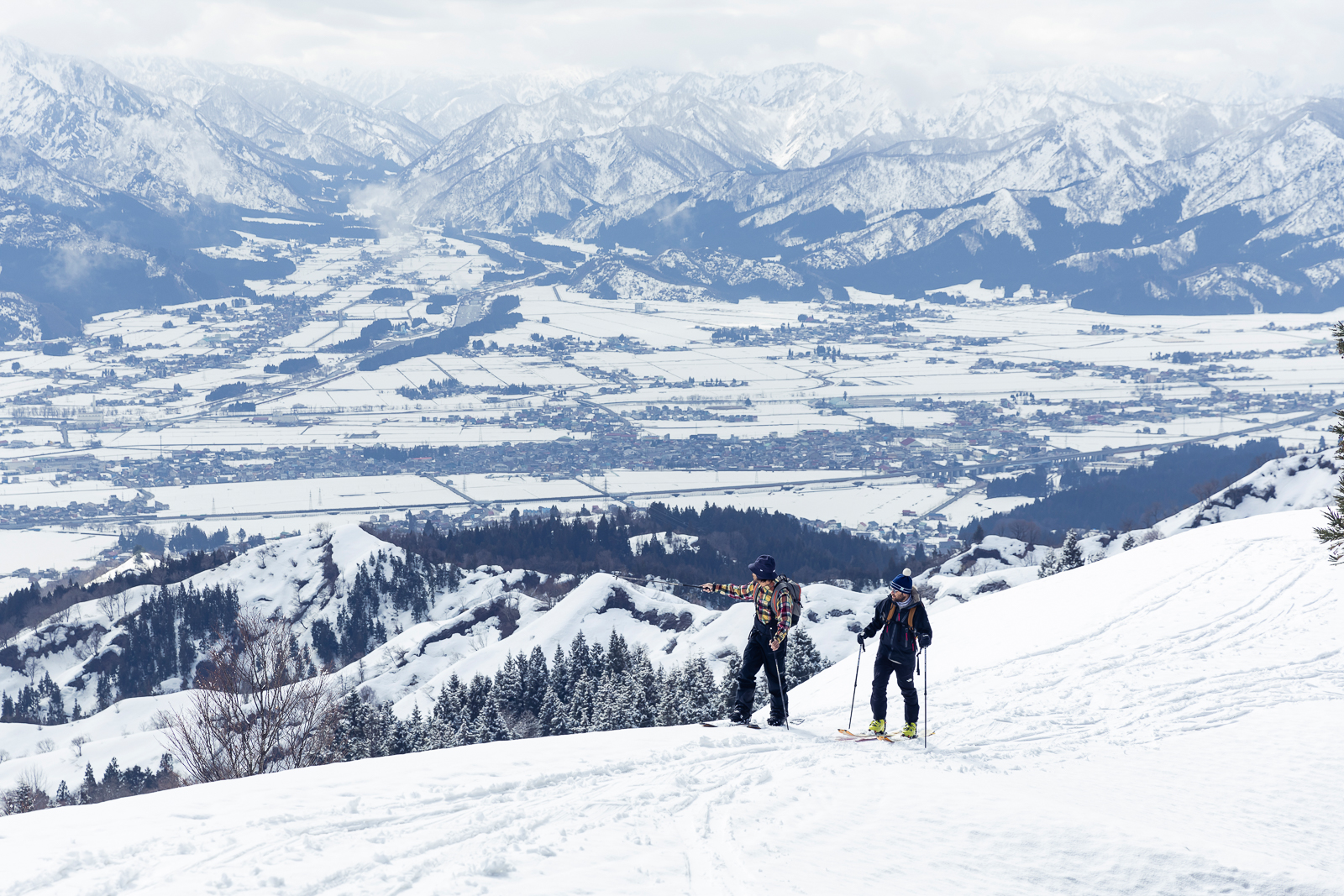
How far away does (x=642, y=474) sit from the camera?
18588 cm

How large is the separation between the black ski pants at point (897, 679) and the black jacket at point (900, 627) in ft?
0.34

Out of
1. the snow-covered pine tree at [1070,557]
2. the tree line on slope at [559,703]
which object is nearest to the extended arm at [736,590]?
the tree line on slope at [559,703]

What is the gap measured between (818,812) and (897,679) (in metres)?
4.32

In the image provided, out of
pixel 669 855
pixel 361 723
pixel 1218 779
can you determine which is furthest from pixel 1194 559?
pixel 361 723

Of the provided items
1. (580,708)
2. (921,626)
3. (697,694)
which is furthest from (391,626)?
(921,626)

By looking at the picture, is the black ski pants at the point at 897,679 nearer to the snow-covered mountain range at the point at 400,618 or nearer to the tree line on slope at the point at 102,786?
the snow-covered mountain range at the point at 400,618

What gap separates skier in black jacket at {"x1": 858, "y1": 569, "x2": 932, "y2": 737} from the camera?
17203mm

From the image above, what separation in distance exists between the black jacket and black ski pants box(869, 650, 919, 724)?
0.34 ft

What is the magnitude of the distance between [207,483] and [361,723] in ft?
480

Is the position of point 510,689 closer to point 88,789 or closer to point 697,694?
point 697,694

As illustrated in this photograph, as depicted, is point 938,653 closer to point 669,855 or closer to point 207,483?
point 669,855

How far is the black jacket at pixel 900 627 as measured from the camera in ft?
56.5

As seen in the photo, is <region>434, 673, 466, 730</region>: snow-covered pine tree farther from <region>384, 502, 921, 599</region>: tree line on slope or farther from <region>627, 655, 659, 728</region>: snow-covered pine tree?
<region>384, 502, 921, 599</region>: tree line on slope

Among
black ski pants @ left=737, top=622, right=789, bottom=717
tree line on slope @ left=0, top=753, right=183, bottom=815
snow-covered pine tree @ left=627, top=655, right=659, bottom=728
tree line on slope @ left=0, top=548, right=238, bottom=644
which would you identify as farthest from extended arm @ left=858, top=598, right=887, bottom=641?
tree line on slope @ left=0, top=548, right=238, bottom=644
